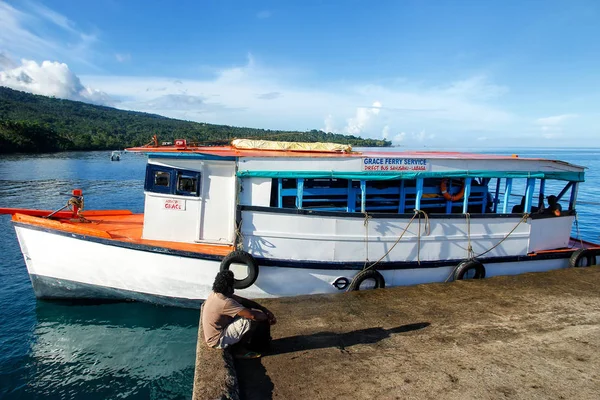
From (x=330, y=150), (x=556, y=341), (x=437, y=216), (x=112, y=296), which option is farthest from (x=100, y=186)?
(x=556, y=341)

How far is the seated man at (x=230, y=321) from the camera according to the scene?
168 inches

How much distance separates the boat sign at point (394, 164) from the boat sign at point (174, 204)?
335cm

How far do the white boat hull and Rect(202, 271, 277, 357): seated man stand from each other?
201cm

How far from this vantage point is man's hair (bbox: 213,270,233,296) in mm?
4227

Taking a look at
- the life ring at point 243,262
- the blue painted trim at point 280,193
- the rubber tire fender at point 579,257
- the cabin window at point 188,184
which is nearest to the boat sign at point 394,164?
the blue painted trim at point 280,193

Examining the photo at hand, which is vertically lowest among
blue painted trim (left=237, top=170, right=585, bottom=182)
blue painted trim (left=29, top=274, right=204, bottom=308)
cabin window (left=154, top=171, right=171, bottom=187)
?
blue painted trim (left=29, top=274, right=204, bottom=308)

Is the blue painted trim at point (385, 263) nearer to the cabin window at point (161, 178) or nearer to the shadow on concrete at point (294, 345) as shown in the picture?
the shadow on concrete at point (294, 345)

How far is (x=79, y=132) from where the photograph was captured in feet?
274

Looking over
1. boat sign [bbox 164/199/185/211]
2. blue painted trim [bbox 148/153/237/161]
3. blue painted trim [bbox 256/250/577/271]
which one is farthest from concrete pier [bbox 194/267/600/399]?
blue painted trim [bbox 148/153/237/161]

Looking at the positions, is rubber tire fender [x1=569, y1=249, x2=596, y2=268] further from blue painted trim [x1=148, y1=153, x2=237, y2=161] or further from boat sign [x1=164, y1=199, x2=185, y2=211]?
boat sign [x1=164, y1=199, x2=185, y2=211]

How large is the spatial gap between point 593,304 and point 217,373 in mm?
6266

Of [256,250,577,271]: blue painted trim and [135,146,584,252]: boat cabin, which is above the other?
A: [135,146,584,252]: boat cabin

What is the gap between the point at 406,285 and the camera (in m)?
7.10

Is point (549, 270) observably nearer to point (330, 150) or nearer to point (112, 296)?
point (330, 150)
